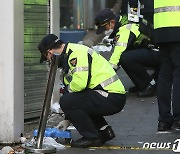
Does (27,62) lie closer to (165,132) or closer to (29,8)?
(29,8)

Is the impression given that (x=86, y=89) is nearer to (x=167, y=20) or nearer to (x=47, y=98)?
(x=47, y=98)

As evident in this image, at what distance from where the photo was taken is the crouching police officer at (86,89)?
18.8 feet

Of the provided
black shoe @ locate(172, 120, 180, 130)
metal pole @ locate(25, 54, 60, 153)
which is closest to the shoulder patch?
metal pole @ locate(25, 54, 60, 153)

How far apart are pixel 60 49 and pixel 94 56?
1.17 feet

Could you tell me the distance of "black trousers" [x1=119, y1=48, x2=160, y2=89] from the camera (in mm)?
8609

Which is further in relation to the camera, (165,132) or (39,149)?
(165,132)

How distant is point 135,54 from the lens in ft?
28.3

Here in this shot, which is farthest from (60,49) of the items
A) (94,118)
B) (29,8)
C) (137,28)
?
(137,28)

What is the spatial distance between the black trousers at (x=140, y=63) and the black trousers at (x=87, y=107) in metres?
2.76

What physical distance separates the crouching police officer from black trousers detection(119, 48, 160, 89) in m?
2.71

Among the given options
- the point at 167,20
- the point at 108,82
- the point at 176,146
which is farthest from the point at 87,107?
the point at 167,20

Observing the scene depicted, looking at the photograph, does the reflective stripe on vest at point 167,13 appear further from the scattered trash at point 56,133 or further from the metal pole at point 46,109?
the scattered trash at point 56,133

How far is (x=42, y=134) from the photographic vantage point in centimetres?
562

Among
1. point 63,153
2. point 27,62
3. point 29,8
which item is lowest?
point 63,153
